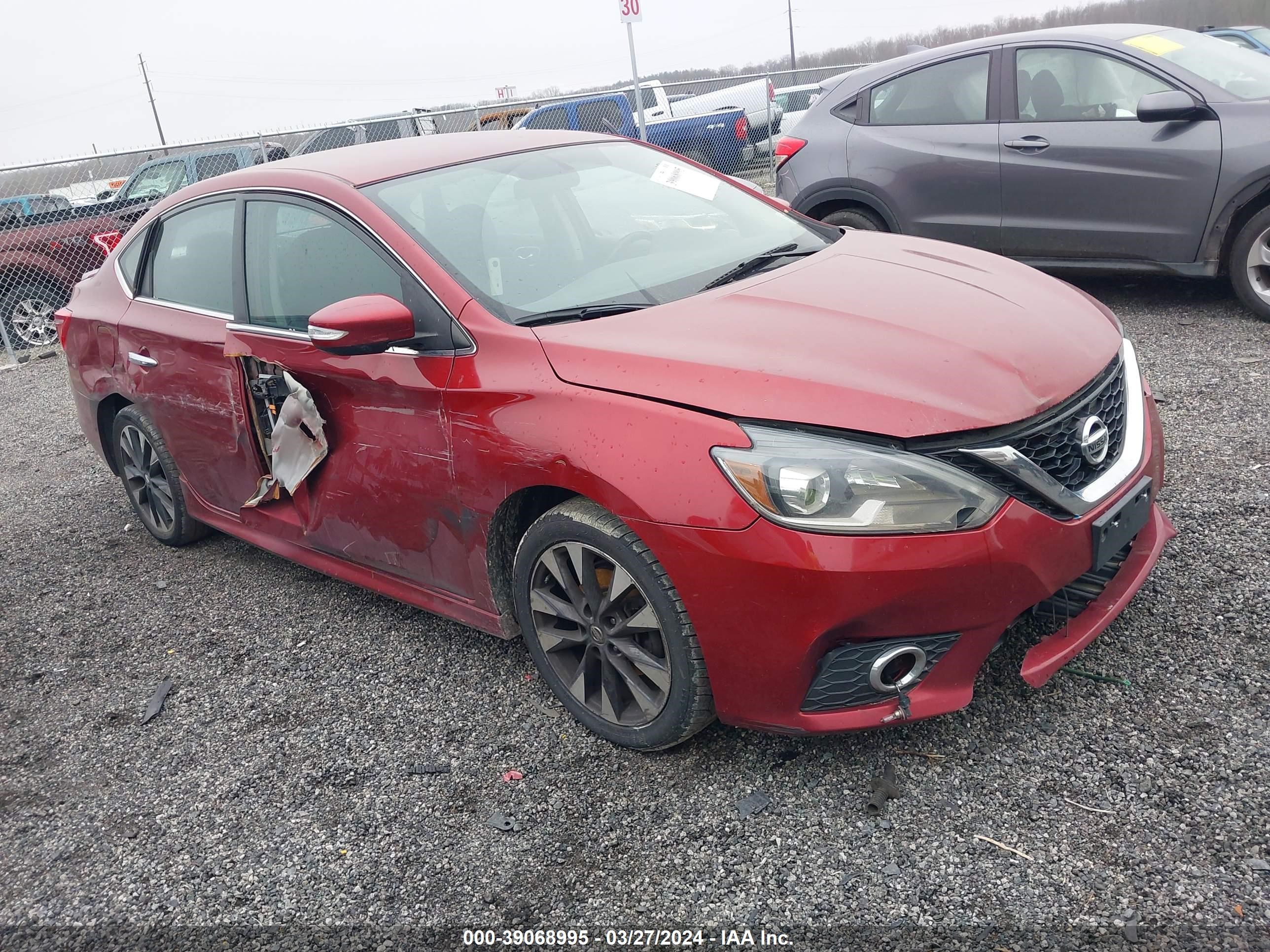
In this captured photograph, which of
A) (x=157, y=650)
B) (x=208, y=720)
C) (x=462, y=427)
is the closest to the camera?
(x=462, y=427)

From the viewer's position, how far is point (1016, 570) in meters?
2.27

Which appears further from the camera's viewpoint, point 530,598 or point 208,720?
point 208,720

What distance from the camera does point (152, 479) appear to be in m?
4.57

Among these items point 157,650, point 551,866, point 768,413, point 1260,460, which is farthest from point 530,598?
point 1260,460

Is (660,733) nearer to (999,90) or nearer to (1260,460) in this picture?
(1260,460)

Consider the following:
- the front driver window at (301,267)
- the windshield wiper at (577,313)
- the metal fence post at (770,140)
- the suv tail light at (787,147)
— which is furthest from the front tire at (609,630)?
the metal fence post at (770,140)

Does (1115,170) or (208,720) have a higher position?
(1115,170)

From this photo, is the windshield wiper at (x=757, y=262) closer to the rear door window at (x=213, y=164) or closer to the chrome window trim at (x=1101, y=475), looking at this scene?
the chrome window trim at (x=1101, y=475)

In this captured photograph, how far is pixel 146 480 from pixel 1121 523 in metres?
4.12

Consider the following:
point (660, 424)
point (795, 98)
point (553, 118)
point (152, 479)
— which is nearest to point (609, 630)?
point (660, 424)

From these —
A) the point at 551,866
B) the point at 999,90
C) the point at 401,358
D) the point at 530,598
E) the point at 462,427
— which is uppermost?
the point at 999,90

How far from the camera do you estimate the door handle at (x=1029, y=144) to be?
19.2ft

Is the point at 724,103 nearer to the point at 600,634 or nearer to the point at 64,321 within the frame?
the point at 64,321

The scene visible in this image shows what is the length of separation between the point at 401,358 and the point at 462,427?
33 centimetres
